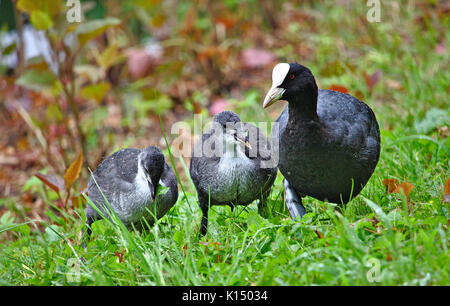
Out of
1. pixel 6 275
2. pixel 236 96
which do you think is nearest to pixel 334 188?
pixel 6 275

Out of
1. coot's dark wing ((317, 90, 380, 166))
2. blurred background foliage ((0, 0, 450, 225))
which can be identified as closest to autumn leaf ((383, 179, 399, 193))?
coot's dark wing ((317, 90, 380, 166))

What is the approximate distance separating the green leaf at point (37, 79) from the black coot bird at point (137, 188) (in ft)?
5.72

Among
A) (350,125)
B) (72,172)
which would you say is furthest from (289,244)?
(72,172)

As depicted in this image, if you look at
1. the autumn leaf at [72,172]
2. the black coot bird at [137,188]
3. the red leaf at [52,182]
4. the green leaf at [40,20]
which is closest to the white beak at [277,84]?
the black coot bird at [137,188]

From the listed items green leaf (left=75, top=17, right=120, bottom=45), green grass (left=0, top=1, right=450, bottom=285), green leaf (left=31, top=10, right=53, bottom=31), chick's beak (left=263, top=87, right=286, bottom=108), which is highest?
green leaf (left=31, top=10, right=53, bottom=31)

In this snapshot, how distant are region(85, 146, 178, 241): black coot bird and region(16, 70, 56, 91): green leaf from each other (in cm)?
174

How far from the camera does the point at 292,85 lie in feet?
10.7

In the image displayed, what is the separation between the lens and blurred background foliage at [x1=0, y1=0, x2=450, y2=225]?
5457 millimetres

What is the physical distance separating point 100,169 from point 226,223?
1169 mm

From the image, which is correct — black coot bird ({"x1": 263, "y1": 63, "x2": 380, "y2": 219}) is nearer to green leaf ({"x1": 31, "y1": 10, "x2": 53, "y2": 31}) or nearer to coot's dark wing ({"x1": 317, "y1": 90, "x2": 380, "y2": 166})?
coot's dark wing ({"x1": 317, "y1": 90, "x2": 380, "y2": 166})

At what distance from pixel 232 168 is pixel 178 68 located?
3606 mm

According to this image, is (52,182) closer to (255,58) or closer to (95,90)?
(95,90)

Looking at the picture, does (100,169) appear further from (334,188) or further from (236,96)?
(236,96)
